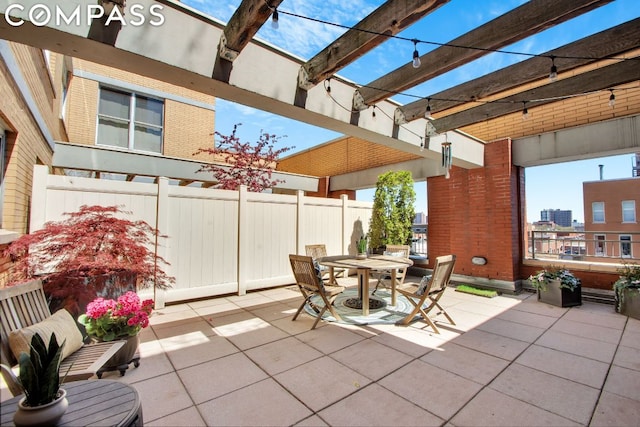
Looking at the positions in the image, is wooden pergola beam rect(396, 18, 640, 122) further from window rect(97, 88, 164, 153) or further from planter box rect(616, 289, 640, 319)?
window rect(97, 88, 164, 153)

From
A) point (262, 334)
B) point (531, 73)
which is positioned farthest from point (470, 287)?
point (262, 334)

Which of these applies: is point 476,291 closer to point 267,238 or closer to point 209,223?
point 267,238

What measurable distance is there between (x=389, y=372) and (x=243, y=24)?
3414 millimetres

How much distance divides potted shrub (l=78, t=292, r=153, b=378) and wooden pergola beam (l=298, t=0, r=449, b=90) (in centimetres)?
301

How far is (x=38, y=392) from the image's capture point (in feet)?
4.25

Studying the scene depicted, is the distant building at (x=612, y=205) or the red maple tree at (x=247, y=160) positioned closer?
the red maple tree at (x=247, y=160)

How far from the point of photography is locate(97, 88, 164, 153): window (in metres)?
7.62

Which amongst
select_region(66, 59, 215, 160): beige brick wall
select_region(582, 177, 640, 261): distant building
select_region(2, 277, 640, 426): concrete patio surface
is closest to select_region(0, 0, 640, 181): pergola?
select_region(2, 277, 640, 426): concrete patio surface

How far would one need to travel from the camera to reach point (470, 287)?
627 cm

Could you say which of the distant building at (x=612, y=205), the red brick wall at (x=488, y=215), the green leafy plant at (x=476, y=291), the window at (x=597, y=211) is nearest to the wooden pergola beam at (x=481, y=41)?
the red brick wall at (x=488, y=215)

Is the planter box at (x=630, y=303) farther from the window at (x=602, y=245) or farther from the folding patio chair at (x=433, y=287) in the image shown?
the folding patio chair at (x=433, y=287)

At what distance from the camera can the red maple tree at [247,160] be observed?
8.05m

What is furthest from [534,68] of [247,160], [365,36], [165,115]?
[165,115]

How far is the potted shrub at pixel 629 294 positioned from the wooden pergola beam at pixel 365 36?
16.7ft
